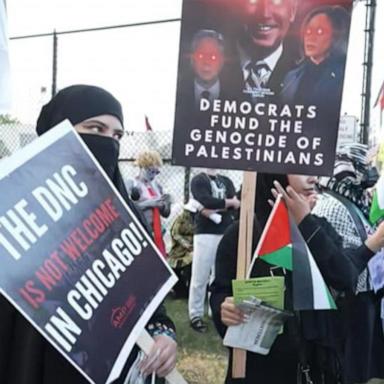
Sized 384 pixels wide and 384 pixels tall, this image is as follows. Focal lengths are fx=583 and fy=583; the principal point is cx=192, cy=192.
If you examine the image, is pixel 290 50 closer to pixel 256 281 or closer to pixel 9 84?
pixel 256 281

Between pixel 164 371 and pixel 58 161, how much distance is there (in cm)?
68

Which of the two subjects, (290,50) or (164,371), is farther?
(290,50)

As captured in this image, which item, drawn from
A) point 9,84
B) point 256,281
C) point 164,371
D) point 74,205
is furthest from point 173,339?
point 9,84

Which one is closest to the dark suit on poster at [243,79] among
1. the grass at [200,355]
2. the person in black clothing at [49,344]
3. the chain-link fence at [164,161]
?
the person in black clothing at [49,344]

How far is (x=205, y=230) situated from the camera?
208 inches

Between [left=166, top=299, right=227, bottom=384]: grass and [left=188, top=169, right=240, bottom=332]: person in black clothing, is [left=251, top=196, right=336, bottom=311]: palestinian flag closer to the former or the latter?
[left=166, top=299, right=227, bottom=384]: grass

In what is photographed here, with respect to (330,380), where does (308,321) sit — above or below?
above

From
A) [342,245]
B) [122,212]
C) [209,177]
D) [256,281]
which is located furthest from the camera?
[209,177]

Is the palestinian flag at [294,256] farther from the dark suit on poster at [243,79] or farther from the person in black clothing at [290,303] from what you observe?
the dark suit on poster at [243,79]

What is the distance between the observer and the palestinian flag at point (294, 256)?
2055 mm

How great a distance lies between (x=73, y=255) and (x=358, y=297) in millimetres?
1938

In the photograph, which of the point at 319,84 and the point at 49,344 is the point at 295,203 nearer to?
the point at 319,84

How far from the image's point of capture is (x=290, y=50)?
6.81ft

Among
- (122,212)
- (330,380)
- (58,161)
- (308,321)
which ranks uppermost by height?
(58,161)
